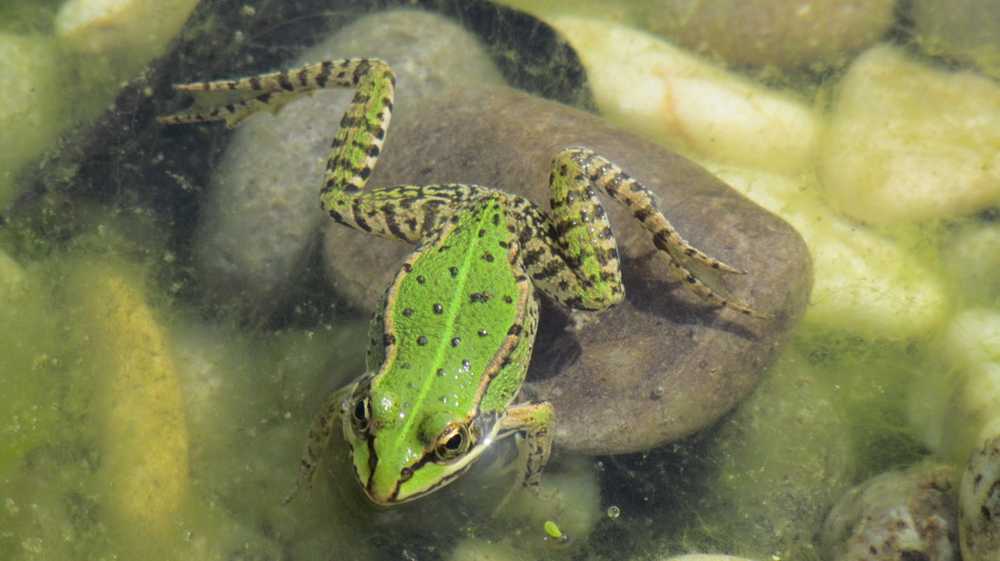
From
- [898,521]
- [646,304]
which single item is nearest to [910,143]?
[646,304]

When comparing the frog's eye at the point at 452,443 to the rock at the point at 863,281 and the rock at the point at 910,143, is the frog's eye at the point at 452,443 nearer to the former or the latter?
the rock at the point at 863,281

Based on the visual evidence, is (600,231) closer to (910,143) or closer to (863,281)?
(863,281)

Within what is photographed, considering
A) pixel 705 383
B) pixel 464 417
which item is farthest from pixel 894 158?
pixel 464 417

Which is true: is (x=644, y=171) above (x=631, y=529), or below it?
above

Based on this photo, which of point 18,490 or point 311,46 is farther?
point 311,46

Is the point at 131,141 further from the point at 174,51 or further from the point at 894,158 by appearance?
the point at 894,158

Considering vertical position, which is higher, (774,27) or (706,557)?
(774,27)
